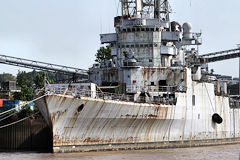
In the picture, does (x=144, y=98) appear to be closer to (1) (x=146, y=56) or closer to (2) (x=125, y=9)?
(1) (x=146, y=56)

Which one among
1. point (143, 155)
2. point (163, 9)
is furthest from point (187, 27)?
point (143, 155)

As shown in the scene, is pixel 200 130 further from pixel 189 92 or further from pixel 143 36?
pixel 143 36

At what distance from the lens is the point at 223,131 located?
4803 centimetres

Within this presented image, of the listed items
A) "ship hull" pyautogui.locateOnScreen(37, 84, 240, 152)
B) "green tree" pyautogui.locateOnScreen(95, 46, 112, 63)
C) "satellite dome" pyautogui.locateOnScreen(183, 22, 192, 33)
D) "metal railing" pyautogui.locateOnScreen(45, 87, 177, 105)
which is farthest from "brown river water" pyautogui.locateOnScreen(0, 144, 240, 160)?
"green tree" pyautogui.locateOnScreen(95, 46, 112, 63)

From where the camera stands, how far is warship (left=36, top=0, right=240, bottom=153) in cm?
3441

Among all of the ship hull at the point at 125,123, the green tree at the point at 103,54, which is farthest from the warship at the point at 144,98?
the green tree at the point at 103,54

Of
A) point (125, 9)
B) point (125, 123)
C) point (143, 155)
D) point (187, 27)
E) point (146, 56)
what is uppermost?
point (125, 9)

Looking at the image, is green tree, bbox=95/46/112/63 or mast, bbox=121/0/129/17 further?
green tree, bbox=95/46/112/63

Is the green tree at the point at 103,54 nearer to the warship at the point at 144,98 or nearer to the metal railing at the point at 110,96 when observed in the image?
the warship at the point at 144,98

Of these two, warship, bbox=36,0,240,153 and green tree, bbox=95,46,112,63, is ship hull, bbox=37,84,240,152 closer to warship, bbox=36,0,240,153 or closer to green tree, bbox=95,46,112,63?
warship, bbox=36,0,240,153

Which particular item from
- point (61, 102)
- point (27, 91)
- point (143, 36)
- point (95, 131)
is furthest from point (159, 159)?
point (27, 91)

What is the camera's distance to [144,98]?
127 feet

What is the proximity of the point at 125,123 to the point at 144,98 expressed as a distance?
10.5 feet

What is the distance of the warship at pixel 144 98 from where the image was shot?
34406 millimetres
